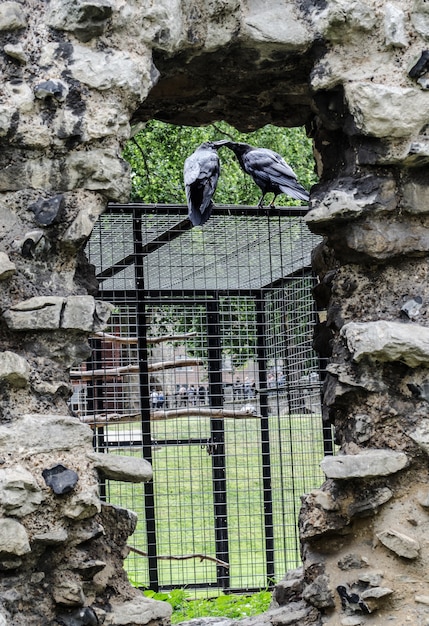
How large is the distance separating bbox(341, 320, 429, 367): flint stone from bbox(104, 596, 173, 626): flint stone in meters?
0.97

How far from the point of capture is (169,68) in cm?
311

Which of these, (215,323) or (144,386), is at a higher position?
(215,323)

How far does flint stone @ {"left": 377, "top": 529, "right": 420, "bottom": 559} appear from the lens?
9.00 feet

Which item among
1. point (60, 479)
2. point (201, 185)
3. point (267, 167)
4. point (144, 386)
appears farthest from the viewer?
point (144, 386)

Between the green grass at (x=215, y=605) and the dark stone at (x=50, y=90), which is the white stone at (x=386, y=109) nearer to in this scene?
the dark stone at (x=50, y=90)

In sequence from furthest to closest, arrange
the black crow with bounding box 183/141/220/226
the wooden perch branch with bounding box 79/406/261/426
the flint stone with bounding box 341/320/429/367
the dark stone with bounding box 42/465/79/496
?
1. the wooden perch branch with bounding box 79/406/261/426
2. the black crow with bounding box 183/141/220/226
3. the flint stone with bounding box 341/320/429/367
4. the dark stone with bounding box 42/465/79/496

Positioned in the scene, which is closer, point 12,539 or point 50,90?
point 12,539

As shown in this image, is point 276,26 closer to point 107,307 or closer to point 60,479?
point 107,307

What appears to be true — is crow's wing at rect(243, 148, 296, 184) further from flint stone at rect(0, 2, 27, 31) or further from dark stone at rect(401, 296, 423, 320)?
flint stone at rect(0, 2, 27, 31)

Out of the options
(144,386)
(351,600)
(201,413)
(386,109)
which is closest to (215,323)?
(201,413)

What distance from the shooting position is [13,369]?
8.54ft

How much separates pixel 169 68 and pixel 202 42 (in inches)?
7.0

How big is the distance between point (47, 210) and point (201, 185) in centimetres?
111

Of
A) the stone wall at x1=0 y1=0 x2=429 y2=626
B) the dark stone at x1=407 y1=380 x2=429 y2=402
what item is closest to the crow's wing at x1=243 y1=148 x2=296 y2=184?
the stone wall at x1=0 y1=0 x2=429 y2=626
